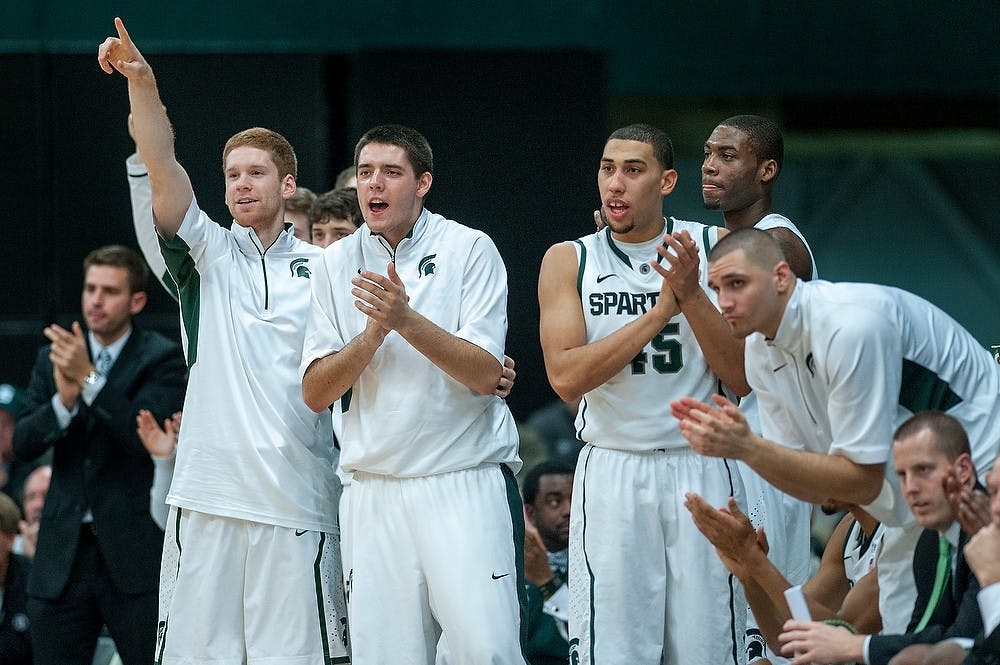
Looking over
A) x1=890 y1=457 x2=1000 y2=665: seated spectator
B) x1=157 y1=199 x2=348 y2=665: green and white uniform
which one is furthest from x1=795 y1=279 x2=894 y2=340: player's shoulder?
x1=157 y1=199 x2=348 y2=665: green and white uniform

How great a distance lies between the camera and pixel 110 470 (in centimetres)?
736

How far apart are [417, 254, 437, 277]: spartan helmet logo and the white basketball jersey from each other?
62 cm

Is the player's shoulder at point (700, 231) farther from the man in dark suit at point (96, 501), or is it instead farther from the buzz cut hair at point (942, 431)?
the man in dark suit at point (96, 501)

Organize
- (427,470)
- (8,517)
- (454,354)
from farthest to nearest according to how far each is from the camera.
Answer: (8,517) < (427,470) < (454,354)

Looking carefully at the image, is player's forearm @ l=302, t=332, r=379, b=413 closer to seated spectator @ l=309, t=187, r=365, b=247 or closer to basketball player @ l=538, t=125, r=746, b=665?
basketball player @ l=538, t=125, r=746, b=665

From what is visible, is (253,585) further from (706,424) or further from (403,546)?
(706,424)

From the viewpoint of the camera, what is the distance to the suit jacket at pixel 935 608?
456 cm

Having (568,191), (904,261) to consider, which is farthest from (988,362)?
(904,261)

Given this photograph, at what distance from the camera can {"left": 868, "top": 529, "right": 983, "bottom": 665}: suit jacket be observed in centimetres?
456

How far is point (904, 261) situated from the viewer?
1259 cm

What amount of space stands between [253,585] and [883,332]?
2.63 metres

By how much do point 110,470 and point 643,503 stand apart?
2940 millimetres

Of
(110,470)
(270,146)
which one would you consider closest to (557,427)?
(110,470)

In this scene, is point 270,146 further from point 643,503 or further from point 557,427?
point 557,427
